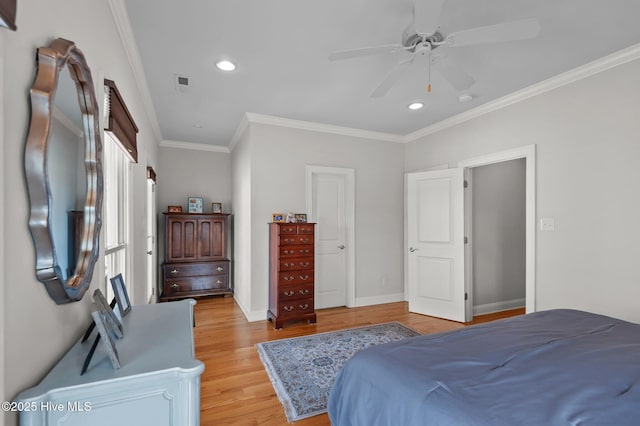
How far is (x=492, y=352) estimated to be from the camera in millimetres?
1408

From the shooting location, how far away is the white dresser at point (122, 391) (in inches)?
32.5

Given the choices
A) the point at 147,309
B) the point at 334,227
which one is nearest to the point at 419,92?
the point at 334,227

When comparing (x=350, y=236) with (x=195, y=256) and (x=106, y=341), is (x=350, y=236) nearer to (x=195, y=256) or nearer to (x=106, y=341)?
(x=195, y=256)

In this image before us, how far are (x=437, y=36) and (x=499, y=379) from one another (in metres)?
1.95

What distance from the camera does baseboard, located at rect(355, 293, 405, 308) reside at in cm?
455

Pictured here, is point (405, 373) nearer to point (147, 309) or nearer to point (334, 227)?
point (147, 309)

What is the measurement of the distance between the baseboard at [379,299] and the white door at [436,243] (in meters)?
0.47

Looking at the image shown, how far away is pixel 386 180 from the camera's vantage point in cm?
479

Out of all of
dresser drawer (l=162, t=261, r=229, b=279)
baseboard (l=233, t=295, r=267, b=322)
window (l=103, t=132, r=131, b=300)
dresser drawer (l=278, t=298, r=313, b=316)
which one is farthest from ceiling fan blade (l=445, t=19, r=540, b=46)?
dresser drawer (l=162, t=261, r=229, b=279)

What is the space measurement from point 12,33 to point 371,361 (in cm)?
169

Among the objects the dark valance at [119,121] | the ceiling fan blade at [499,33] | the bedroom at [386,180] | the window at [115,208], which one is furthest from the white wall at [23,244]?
the ceiling fan blade at [499,33]

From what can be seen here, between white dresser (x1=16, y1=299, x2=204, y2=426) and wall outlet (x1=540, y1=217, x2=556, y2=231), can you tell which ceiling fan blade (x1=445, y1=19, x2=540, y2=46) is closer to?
wall outlet (x1=540, y1=217, x2=556, y2=231)

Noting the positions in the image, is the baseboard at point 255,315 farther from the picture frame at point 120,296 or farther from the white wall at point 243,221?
the picture frame at point 120,296

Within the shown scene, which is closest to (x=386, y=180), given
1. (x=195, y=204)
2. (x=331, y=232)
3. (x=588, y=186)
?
(x=331, y=232)
